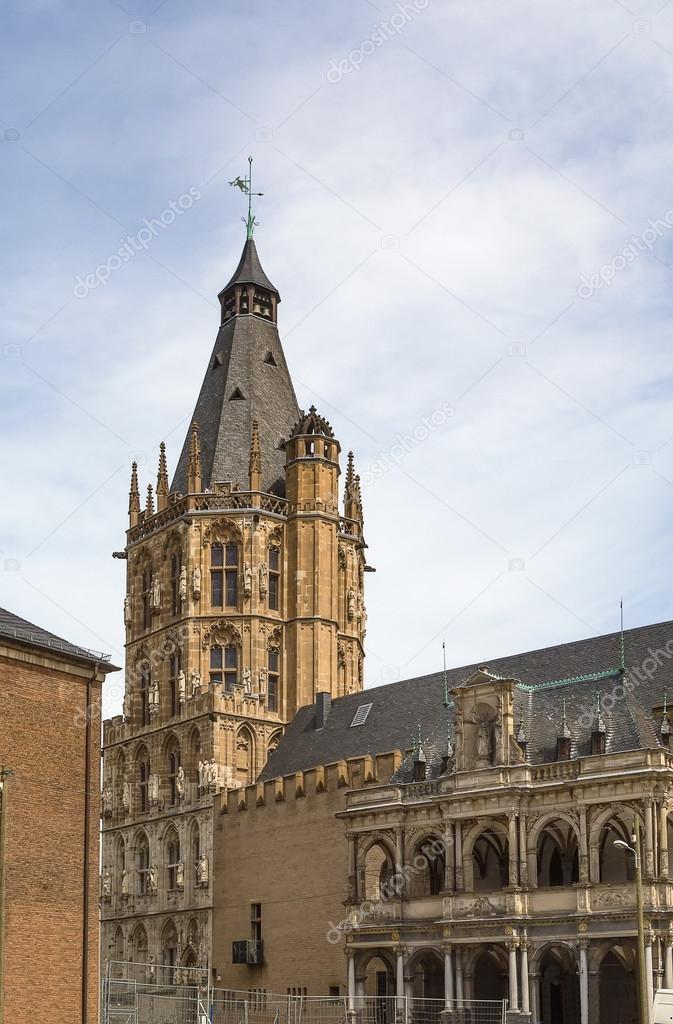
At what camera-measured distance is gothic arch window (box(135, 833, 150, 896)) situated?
78938 mm

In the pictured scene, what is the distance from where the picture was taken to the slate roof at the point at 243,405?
84.5 metres

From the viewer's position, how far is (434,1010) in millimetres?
56969

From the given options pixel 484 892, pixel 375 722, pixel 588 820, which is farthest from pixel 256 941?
pixel 588 820

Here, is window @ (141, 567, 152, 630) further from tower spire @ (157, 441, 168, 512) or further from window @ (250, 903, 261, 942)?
window @ (250, 903, 261, 942)

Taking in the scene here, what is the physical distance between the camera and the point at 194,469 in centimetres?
8325

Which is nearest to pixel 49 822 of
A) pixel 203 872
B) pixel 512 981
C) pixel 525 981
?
pixel 512 981

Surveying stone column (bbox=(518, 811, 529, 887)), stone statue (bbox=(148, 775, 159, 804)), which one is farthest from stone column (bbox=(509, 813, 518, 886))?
stone statue (bbox=(148, 775, 159, 804))

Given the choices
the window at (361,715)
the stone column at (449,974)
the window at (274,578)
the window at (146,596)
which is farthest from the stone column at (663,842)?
the window at (146,596)

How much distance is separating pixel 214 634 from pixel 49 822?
132 ft

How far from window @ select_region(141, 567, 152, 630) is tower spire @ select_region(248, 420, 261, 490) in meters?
8.43

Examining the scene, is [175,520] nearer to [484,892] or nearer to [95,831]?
[484,892]

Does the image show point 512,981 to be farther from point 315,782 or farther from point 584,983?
point 315,782

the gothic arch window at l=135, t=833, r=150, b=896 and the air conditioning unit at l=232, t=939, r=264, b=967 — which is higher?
the gothic arch window at l=135, t=833, r=150, b=896

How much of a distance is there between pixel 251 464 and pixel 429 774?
2753 centimetres
